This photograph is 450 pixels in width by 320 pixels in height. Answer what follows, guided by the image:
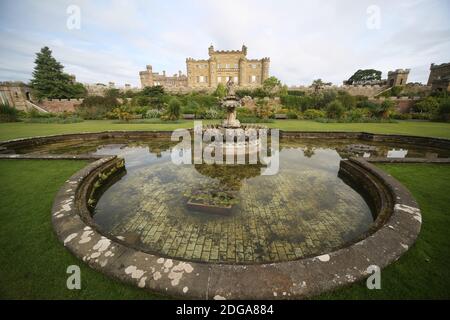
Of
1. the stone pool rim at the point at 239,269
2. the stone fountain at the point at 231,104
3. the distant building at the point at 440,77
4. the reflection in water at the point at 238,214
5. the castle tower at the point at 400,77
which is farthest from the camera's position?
the castle tower at the point at 400,77

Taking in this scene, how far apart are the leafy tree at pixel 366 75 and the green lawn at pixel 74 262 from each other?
89736 mm

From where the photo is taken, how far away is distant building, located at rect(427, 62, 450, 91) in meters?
35.2

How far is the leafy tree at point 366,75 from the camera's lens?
71188 mm

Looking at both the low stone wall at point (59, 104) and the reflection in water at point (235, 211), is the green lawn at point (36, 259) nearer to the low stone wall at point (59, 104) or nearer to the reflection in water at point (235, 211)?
the reflection in water at point (235, 211)

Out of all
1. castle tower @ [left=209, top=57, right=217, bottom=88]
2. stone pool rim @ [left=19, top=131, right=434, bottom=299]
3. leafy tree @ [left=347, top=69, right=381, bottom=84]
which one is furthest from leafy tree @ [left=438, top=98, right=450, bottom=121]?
leafy tree @ [left=347, top=69, right=381, bottom=84]

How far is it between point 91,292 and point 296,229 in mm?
3501

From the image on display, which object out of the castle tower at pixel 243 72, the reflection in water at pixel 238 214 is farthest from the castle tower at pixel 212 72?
the reflection in water at pixel 238 214

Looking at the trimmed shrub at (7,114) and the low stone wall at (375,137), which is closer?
the low stone wall at (375,137)

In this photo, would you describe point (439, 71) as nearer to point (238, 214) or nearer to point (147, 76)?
point (238, 214)

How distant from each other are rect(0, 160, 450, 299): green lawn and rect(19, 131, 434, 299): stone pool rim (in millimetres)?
111

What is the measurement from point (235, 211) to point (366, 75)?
3667 inches

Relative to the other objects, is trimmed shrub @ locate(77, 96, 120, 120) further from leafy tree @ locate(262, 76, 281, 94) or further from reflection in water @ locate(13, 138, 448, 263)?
leafy tree @ locate(262, 76, 281, 94)
